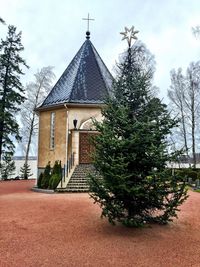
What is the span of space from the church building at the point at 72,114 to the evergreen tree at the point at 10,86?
18.6 feet

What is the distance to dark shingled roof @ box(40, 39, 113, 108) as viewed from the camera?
60.4 feet

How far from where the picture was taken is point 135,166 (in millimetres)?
6660

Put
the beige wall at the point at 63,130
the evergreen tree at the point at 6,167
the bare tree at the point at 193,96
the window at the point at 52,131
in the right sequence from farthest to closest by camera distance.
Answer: the bare tree at the point at 193,96 < the evergreen tree at the point at 6,167 < the window at the point at 52,131 < the beige wall at the point at 63,130

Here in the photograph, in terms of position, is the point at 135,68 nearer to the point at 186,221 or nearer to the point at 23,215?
the point at 186,221

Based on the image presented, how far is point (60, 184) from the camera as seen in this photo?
14.1 metres

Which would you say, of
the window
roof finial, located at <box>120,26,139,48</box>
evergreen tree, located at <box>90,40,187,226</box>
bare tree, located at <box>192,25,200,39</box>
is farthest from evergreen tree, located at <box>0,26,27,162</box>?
evergreen tree, located at <box>90,40,187,226</box>

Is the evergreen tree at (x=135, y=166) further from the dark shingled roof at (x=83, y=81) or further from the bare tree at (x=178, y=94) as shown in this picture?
the bare tree at (x=178, y=94)

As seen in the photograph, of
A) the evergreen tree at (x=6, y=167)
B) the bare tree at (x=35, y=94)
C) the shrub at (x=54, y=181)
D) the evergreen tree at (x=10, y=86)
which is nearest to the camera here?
the shrub at (x=54, y=181)

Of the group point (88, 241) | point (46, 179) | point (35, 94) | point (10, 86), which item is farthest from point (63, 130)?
point (35, 94)

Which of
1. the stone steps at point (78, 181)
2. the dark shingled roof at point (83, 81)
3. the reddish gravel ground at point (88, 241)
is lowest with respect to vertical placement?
the reddish gravel ground at point (88, 241)

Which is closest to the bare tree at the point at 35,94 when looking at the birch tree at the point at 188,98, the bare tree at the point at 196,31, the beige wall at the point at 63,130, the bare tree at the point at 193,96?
the beige wall at the point at 63,130

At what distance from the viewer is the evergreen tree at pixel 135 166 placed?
20.6 ft

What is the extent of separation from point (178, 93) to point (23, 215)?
2282cm

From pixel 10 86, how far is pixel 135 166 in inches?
827
